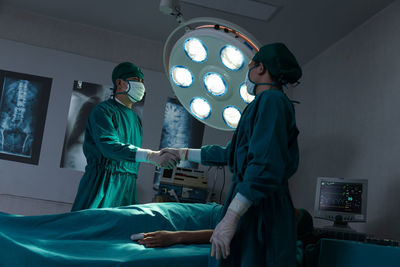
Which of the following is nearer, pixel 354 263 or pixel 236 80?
pixel 354 263

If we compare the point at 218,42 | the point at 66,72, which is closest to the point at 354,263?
the point at 218,42

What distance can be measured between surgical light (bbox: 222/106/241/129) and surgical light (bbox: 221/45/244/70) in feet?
0.79

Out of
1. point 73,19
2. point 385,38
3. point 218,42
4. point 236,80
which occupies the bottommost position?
point 236,80

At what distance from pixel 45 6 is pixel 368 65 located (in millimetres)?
3777

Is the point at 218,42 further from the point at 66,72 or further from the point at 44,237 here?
the point at 66,72

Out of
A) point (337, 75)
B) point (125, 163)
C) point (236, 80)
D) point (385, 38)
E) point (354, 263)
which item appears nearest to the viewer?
point (354, 263)

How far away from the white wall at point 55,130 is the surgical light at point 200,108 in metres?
2.67

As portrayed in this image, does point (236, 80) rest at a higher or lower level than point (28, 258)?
higher

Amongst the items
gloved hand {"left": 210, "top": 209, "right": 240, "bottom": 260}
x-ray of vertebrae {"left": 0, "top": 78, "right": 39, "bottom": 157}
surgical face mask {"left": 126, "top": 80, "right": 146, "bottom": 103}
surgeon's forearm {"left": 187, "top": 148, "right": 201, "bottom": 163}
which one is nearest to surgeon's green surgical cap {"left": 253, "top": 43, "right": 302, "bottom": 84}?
gloved hand {"left": 210, "top": 209, "right": 240, "bottom": 260}

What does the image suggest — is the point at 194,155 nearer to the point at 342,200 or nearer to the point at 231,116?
the point at 231,116

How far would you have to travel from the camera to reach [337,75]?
413cm

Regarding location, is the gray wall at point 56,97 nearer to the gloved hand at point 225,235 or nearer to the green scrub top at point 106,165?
the green scrub top at point 106,165

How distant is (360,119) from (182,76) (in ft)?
7.83

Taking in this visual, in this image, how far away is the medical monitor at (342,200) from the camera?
2908mm
